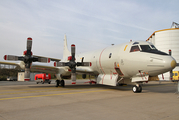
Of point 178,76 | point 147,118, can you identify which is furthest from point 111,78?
point 178,76

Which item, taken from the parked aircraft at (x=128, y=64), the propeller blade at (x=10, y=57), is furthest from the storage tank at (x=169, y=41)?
the propeller blade at (x=10, y=57)

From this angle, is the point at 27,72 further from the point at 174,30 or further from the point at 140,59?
the point at 174,30

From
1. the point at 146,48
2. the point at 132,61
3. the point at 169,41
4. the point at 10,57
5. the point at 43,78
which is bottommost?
the point at 43,78

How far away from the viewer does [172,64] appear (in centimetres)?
984

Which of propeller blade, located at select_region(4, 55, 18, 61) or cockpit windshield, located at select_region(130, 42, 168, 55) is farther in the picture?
propeller blade, located at select_region(4, 55, 18, 61)

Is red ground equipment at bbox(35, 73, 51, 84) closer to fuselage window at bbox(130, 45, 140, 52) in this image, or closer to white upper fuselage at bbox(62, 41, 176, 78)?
white upper fuselage at bbox(62, 41, 176, 78)

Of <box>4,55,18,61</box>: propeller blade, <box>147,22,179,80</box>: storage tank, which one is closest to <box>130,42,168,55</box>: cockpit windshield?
<box>4,55,18,61</box>: propeller blade

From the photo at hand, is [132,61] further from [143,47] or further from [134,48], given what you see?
[143,47]

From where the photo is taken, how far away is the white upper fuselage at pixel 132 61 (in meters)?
10.2

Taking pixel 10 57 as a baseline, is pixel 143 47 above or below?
above

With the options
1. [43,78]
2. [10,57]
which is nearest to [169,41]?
[43,78]

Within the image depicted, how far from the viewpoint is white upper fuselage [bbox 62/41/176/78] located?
10.2 metres

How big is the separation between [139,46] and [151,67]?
2.02 m

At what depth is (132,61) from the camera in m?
11.6
